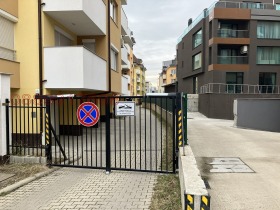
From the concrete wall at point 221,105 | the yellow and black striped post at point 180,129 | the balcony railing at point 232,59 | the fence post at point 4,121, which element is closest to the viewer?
the yellow and black striped post at point 180,129

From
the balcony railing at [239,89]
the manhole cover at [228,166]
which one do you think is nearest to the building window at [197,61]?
the balcony railing at [239,89]

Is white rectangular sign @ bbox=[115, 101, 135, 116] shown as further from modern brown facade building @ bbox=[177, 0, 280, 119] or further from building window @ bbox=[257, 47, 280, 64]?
building window @ bbox=[257, 47, 280, 64]

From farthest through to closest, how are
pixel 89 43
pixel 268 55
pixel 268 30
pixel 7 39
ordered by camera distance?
1. pixel 268 55
2. pixel 268 30
3. pixel 89 43
4. pixel 7 39

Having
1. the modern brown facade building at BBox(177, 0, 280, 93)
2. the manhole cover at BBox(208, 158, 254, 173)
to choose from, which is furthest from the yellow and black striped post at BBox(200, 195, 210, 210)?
the modern brown facade building at BBox(177, 0, 280, 93)

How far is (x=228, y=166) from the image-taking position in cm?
779

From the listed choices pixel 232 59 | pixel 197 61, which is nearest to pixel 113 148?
pixel 232 59

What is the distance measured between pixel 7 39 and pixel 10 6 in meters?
1.18

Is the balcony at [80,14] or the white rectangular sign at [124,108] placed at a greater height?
the balcony at [80,14]

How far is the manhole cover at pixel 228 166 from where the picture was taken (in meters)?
7.32

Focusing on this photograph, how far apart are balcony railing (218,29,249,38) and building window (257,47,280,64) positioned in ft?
7.91

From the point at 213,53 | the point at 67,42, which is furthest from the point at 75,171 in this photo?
the point at 213,53

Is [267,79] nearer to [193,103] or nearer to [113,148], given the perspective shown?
[193,103]

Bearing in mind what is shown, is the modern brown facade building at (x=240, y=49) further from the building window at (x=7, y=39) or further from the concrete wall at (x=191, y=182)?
the concrete wall at (x=191, y=182)

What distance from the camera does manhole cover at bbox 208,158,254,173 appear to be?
7.32 metres
